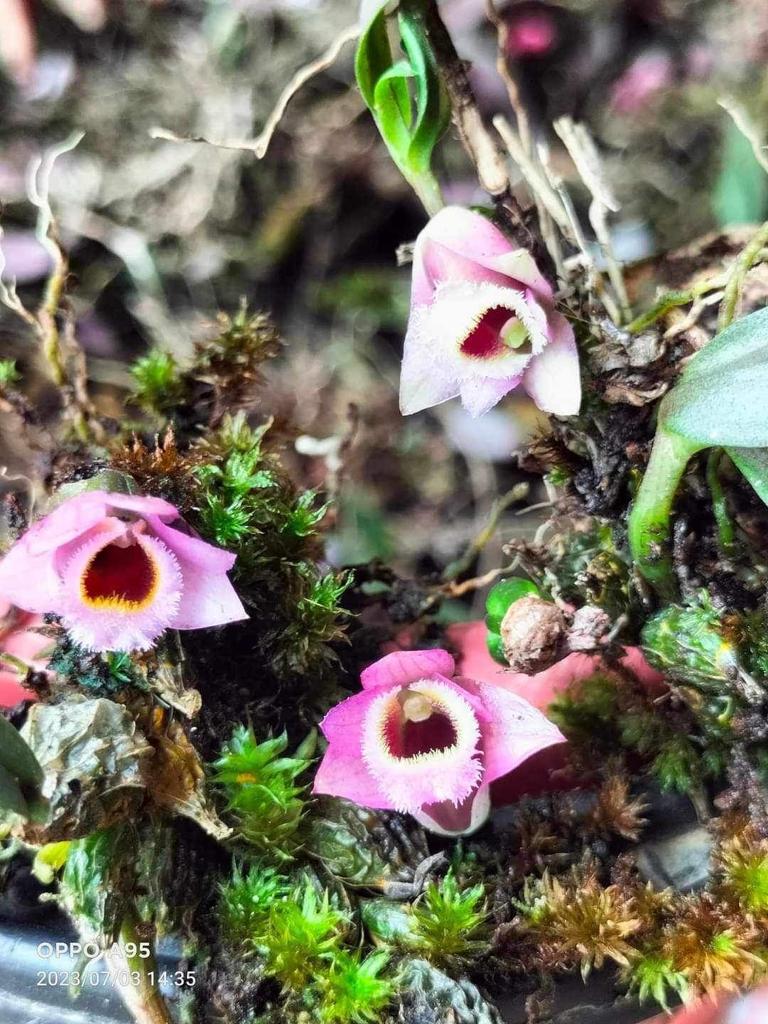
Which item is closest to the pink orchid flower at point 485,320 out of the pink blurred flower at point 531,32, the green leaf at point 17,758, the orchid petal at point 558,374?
the orchid petal at point 558,374

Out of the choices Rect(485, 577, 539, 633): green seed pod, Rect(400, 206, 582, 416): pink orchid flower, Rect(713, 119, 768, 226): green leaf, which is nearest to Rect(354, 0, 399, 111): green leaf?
Rect(400, 206, 582, 416): pink orchid flower

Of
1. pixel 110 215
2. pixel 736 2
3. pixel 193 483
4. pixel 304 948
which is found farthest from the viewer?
pixel 110 215

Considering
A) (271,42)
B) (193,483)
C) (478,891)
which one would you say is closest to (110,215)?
(271,42)

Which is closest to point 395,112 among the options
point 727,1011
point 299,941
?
point 299,941

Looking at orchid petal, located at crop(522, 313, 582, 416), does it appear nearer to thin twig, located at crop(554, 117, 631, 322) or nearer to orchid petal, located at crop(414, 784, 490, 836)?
thin twig, located at crop(554, 117, 631, 322)

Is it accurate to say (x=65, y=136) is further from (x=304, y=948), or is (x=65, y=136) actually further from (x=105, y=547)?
(x=304, y=948)

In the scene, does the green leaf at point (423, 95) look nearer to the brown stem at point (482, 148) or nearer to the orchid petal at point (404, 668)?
the brown stem at point (482, 148)
